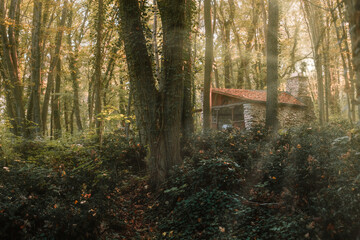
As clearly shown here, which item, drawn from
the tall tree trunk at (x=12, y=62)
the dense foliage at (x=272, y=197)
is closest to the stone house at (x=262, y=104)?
the tall tree trunk at (x=12, y=62)

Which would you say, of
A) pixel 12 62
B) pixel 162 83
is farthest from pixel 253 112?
pixel 12 62

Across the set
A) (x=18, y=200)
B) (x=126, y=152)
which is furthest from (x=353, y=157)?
(x=126, y=152)

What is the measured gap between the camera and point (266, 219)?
13.3 ft

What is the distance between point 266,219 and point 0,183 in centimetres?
439

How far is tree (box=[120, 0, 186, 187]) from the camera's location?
6621 mm

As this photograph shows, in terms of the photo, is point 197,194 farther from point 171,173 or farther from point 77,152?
point 77,152

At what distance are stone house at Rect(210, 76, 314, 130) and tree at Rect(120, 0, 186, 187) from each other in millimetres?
13208

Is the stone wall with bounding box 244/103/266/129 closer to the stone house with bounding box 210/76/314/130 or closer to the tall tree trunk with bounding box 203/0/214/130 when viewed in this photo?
the stone house with bounding box 210/76/314/130

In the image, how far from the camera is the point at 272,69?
11.4m

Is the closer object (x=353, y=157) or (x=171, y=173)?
(x=353, y=157)

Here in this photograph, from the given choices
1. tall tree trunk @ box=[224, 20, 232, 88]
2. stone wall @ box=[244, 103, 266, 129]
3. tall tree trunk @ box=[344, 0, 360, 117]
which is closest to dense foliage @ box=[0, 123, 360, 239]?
tall tree trunk @ box=[344, 0, 360, 117]

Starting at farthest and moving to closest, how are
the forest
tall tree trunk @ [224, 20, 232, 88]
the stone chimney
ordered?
1. tall tree trunk @ [224, 20, 232, 88]
2. the stone chimney
3. the forest

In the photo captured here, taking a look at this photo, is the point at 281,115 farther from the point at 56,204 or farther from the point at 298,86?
the point at 56,204

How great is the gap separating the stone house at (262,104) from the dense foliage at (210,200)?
42.0ft
